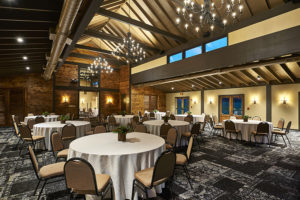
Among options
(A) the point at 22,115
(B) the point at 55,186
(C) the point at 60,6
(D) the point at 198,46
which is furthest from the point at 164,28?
(A) the point at 22,115

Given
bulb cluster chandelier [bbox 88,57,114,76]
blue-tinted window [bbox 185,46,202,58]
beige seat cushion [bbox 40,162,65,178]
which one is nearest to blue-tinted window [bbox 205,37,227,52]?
blue-tinted window [bbox 185,46,202,58]

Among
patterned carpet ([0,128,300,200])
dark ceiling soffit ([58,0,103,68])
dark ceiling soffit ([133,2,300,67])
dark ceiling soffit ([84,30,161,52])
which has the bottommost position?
patterned carpet ([0,128,300,200])

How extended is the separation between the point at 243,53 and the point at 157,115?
289 inches

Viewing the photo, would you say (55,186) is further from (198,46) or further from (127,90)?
(127,90)

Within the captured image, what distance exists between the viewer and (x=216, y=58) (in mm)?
7328

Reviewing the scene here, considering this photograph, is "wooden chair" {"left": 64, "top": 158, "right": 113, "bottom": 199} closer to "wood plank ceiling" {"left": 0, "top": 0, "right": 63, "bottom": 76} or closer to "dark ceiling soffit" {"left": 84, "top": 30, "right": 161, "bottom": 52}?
"wood plank ceiling" {"left": 0, "top": 0, "right": 63, "bottom": 76}

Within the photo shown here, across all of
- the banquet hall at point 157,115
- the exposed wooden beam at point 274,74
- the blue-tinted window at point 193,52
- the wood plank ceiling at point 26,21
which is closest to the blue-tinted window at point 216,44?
the banquet hall at point 157,115

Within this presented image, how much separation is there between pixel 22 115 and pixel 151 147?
1218cm

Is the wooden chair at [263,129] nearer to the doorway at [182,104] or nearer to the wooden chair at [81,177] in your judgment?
the wooden chair at [81,177]

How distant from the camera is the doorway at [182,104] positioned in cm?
1461

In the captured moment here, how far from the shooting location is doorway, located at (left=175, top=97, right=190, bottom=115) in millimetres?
14609

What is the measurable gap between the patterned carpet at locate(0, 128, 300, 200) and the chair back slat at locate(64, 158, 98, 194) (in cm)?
101

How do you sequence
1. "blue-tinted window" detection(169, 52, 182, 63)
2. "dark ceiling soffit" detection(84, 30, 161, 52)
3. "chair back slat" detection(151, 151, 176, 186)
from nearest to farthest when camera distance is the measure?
"chair back slat" detection(151, 151, 176, 186), "dark ceiling soffit" detection(84, 30, 161, 52), "blue-tinted window" detection(169, 52, 182, 63)

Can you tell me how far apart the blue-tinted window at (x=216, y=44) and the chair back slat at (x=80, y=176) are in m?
7.54
